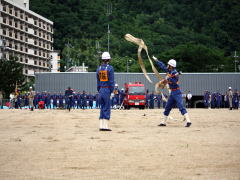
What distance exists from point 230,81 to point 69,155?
45984mm

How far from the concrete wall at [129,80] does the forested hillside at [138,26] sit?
45.5 metres

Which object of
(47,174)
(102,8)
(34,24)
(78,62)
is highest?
(102,8)

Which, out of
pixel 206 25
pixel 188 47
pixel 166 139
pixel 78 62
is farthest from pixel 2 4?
pixel 166 139

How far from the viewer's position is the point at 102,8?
128875 millimetres

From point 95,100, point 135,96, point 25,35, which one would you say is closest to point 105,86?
point 135,96

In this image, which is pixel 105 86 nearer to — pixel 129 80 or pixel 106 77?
pixel 106 77

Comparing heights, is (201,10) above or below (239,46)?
above

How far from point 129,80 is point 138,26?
70.4 metres

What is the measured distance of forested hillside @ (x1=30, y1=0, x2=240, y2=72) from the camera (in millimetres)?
112438

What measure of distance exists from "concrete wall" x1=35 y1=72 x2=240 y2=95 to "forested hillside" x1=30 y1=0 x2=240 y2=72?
149 ft

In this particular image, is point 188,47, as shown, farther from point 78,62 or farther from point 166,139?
point 166,139

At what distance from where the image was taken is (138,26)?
120188mm

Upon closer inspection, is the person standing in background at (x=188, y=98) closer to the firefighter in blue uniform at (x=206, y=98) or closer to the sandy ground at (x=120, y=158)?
the firefighter in blue uniform at (x=206, y=98)

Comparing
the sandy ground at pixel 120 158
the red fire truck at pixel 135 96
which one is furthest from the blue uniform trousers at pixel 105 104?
the red fire truck at pixel 135 96
